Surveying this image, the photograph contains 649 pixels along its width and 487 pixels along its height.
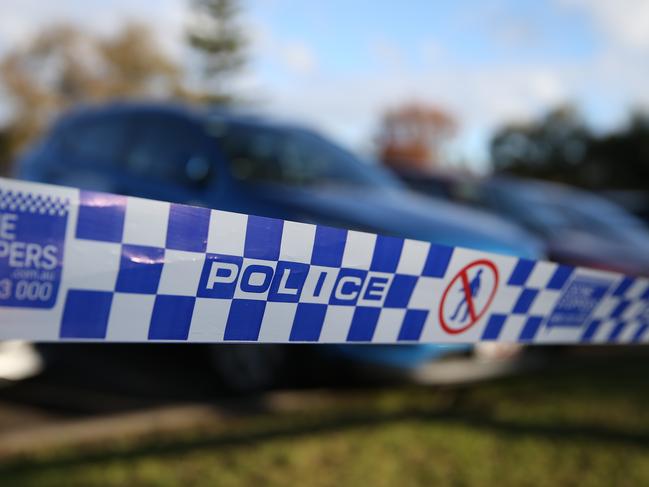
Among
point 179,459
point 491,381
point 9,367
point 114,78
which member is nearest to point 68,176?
point 9,367

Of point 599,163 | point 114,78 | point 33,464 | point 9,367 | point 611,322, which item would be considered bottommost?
point 114,78

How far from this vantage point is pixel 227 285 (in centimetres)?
113

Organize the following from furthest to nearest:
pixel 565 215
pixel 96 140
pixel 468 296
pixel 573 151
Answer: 1. pixel 573 151
2. pixel 565 215
3. pixel 96 140
4. pixel 468 296

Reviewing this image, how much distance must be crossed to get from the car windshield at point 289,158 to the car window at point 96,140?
0.86 metres

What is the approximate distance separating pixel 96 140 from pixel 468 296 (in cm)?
381

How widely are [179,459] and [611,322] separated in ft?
6.02

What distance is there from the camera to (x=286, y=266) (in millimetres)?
1169

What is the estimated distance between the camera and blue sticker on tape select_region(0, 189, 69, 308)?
3.21 feet

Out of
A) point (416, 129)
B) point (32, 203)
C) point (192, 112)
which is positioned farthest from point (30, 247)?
point (416, 129)

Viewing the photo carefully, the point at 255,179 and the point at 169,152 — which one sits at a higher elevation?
the point at 255,179

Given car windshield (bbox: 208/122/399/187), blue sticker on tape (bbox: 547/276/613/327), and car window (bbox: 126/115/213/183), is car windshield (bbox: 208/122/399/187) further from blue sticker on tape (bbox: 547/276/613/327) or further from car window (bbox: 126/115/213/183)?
blue sticker on tape (bbox: 547/276/613/327)

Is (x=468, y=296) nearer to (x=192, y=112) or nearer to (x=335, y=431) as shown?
(x=335, y=431)

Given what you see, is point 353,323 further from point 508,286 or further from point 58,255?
point 58,255

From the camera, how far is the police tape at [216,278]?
1.01m
